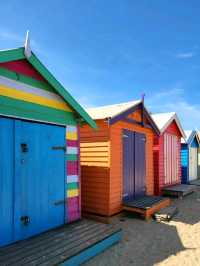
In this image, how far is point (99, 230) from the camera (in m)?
4.85

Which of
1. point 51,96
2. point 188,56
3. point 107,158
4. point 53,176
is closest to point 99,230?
point 53,176

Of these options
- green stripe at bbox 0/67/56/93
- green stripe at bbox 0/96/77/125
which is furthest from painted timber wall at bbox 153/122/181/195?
green stripe at bbox 0/67/56/93

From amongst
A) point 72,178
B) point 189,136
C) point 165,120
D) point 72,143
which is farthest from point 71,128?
point 189,136

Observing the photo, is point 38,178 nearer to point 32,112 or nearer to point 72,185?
point 72,185

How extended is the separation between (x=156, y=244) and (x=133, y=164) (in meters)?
3.26

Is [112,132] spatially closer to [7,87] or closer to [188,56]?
[7,87]

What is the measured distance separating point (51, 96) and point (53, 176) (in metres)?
1.68

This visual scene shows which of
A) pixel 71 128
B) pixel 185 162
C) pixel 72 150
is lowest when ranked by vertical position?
pixel 185 162

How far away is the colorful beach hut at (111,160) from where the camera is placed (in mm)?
6852

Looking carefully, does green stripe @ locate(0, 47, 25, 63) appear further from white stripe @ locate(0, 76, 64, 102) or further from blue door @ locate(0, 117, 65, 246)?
blue door @ locate(0, 117, 65, 246)

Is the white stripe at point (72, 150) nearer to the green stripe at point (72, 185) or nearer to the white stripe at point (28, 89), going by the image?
the green stripe at point (72, 185)

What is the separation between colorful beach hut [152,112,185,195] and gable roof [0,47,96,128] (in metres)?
5.38

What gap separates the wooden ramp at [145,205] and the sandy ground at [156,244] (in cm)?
26

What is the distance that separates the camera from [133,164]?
8055 millimetres
